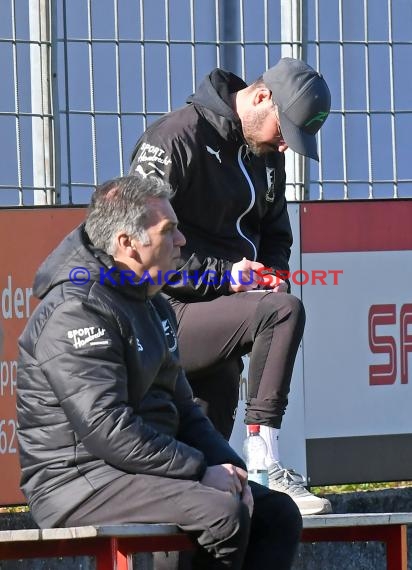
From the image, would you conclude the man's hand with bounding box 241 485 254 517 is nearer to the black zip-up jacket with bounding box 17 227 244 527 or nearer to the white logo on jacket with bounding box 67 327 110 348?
the black zip-up jacket with bounding box 17 227 244 527

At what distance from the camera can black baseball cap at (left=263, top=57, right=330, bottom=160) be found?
517 centimetres

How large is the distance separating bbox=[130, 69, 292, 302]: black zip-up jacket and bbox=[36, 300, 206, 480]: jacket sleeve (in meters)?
1.03

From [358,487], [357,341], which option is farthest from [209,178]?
[358,487]

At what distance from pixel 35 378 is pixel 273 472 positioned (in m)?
1.44

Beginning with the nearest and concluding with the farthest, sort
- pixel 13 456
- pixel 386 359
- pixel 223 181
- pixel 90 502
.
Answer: pixel 90 502
pixel 223 181
pixel 13 456
pixel 386 359

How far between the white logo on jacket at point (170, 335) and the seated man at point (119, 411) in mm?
125

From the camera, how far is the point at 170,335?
4633 mm

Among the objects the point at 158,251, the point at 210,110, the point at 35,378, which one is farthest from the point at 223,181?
the point at 35,378

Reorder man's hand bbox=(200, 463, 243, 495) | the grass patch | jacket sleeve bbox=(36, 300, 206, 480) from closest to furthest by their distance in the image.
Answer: jacket sleeve bbox=(36, 300, 206, 480) → man's hand bbox=(200, 463, 243, 495) → the grass patch

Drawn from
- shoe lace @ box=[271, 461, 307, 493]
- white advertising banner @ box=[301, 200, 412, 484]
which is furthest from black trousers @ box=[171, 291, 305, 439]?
white advertising banner @ box=[301, 200, 412, 484]

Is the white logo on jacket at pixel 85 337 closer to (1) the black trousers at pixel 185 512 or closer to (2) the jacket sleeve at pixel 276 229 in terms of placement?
(1) the black trousers at pixel 185 512

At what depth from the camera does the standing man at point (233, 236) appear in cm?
516

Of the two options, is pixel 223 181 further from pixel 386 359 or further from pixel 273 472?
pixel 386 359

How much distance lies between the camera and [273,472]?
5.36 meters
